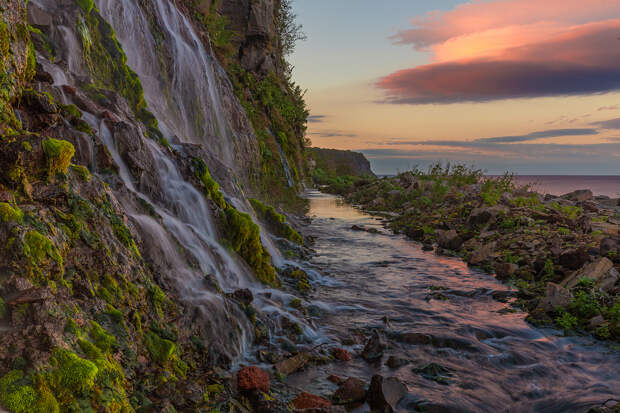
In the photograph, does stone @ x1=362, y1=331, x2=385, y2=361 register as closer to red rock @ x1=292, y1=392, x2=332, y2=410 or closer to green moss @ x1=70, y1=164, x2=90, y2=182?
red rock @ x1=292, y1=392, x2=332, y2=410

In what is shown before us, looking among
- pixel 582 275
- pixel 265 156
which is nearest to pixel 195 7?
pixel 265 156

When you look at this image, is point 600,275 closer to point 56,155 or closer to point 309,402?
point 309,402

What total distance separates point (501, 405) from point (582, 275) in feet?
14.5

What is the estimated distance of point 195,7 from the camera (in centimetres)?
2108

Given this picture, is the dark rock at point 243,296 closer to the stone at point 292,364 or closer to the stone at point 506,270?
the stone at point 292,364

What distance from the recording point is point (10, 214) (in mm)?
2932

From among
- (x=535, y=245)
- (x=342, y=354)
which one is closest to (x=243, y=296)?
(x=342, y=354)

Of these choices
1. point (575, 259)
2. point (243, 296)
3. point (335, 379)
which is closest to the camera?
point (335, 379)

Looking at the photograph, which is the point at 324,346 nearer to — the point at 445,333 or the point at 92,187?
the point at 445,333

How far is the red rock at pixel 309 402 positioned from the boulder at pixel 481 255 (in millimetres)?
7994

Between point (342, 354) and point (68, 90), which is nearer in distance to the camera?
point (342, 354)

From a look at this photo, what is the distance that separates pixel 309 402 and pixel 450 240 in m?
9.83

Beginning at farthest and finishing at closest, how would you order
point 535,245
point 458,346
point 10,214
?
1. point 535,245
2. point 458,346
3. point 10,214

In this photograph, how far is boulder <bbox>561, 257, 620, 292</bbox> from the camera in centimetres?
703
